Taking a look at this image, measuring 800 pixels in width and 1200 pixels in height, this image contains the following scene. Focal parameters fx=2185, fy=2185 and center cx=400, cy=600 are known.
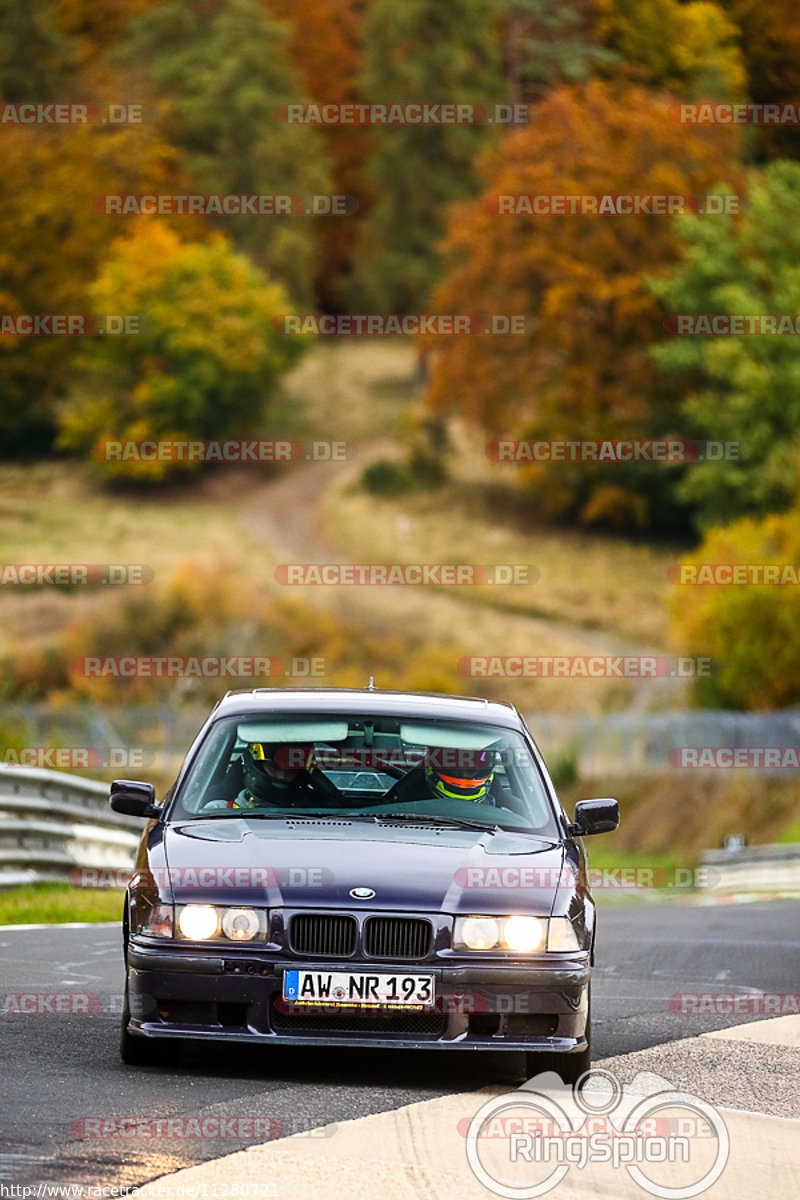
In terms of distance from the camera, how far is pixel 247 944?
788 centimetres

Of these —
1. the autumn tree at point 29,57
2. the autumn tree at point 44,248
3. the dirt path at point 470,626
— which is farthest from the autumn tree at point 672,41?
the dirt path at point 470,626

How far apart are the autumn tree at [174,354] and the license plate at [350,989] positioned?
76890 millimetres

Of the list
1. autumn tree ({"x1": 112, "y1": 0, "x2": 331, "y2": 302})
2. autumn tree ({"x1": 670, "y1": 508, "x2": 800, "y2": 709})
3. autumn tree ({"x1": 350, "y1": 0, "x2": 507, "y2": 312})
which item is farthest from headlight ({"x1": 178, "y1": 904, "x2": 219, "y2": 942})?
autumn tree ({"x1": 112, "y1": 0, "x2": 331, "y2": 302})

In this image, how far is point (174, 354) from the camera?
86250 millimetres

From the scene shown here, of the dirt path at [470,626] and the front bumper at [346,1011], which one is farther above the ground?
the front bumper at [346,1011]

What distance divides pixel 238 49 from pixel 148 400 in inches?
887

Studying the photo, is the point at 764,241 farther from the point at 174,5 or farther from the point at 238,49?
the point at 174,5

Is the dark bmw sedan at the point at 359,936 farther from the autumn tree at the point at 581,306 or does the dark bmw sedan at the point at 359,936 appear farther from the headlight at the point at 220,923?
the autumn tree at the point at 581,306

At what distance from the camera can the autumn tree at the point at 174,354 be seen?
85375 mm

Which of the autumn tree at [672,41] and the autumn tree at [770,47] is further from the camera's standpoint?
the autumn tree at [770,47]

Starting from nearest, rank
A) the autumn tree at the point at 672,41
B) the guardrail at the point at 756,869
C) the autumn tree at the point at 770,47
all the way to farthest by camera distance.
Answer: the guardrail at the point at 756,869
the autumn tree at the point at 672,41
the autumn tree at the point at 770,47

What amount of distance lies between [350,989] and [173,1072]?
870 mm

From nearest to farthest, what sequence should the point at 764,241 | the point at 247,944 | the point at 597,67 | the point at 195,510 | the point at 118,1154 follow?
the point at 118,1154, the point at 247,944, the point at 764,241, the point at 195,510, the point at 597,67

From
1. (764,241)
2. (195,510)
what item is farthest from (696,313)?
(195,510)
